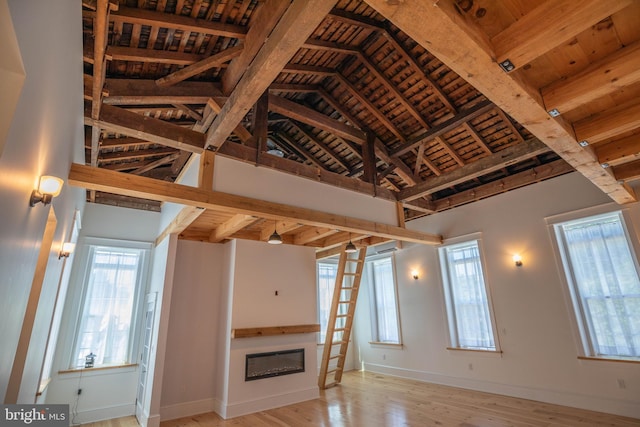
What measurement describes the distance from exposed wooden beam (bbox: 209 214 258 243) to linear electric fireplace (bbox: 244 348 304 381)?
6.80 ft

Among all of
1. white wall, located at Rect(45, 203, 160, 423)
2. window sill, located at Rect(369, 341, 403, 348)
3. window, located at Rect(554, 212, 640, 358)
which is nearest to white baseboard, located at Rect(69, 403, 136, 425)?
white wall, located at Rect(45, 203, 160, 423)

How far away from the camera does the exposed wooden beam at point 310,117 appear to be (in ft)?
14.6

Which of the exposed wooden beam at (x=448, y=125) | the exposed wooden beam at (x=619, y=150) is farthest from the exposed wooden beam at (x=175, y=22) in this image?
the exposed wooden beam at (x=619, y=150)

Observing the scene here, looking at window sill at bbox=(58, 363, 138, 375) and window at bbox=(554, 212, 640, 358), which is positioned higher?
window at bbox=(554, 212, 640, 358)

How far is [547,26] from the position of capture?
1.55 metres

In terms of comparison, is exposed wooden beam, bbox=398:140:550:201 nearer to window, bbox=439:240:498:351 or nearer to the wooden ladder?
window, bbox=439:240:498:351

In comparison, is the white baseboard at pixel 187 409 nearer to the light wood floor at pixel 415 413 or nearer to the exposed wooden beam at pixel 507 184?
the light wood floor at pixel 415 413

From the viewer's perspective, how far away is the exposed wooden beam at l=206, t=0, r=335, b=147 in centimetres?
174

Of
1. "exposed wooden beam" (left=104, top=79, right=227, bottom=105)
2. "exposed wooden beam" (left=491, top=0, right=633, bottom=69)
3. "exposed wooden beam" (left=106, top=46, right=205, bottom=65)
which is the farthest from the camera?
"exposed wooden beam" (left=104, top=79, right=227, bottom=105)

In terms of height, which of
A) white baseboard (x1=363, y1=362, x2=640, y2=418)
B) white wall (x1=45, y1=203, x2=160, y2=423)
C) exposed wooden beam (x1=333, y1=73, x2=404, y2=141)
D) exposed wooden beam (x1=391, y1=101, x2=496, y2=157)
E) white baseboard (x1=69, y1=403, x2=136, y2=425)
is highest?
exposed wooden beam (x1=333, y1=73, x2=404, y2=141)

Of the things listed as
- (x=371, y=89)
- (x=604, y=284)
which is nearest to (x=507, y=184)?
(x=604, y=284)

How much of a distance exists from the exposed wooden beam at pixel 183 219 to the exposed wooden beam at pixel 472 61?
10.4 feet

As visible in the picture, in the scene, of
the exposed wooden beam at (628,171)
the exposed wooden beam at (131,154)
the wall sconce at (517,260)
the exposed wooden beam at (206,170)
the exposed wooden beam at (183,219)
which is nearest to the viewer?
the exposed wooden beam at (628,171)

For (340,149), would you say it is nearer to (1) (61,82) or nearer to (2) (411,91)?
(2) (411,91)
